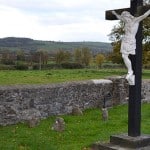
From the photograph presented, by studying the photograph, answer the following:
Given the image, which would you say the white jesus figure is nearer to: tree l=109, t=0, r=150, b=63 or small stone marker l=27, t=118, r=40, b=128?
small stone marker l=27, t=118, r=40, b=128

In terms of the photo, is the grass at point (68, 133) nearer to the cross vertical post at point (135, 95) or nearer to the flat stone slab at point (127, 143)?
the flat stone slab at point (127, 143)

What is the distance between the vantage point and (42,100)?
42.6 feet

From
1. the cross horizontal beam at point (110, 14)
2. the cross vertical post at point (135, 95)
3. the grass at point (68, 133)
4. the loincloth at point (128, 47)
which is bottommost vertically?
the grass at point (68, 133)

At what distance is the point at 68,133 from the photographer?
10883 millimetres

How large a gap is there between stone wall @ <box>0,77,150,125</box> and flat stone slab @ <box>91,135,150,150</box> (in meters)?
4.50

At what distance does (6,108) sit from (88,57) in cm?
6710

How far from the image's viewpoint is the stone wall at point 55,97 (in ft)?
39.3

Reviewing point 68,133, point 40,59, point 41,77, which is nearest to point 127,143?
point 68,133

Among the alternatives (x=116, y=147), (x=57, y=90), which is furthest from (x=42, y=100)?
(x=116, y=147)

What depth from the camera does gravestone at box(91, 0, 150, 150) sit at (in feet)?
25.7

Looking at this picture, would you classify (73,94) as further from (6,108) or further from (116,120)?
(6,108)

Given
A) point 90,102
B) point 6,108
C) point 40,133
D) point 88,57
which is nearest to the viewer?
point 40,133

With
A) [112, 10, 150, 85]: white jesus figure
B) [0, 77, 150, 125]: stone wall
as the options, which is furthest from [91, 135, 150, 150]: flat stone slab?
[0, 77, 150, 125]: stone wall

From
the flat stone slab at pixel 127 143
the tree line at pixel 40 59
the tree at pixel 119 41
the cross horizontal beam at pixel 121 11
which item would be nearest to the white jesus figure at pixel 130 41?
the cross horizontal beam at pixel 121 11
